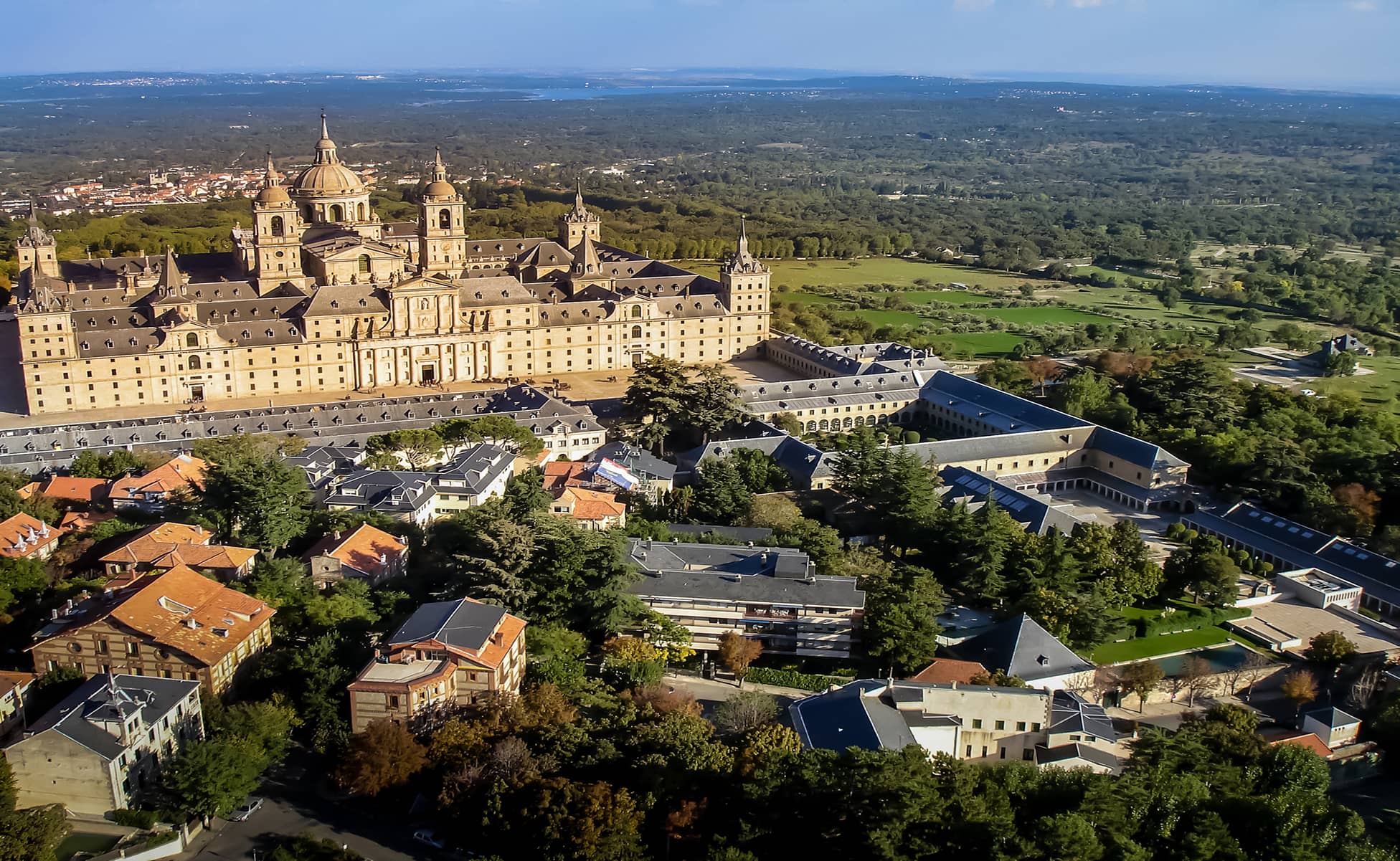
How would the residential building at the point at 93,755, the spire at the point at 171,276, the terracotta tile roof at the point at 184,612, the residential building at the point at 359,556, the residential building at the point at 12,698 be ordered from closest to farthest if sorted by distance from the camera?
the residential building at the point at 93,755
the residential building at the point at 12,698
the terracotta tile roof at the point at 184,612
the residential building at the point at 359,556
the spire at the point at 171,276

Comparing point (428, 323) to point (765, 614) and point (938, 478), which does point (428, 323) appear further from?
point (765, 614)

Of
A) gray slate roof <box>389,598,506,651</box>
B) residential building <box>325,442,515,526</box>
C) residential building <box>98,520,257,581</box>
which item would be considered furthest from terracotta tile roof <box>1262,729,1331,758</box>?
residential building <box>98,520,257,581</box>

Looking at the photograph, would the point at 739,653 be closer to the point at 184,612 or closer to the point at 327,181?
the point at 184,612

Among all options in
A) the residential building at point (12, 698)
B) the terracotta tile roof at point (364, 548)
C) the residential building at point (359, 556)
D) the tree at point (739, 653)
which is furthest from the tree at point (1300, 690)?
the residential building at point (12, 698)

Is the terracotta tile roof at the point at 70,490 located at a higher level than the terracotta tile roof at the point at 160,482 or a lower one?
lower

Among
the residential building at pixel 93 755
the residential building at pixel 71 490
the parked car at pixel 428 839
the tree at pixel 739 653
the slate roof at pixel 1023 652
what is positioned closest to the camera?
the parked car at pixel 428 839

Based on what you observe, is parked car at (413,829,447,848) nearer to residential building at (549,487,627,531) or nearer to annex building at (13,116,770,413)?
residential building at (549,487,627,531)

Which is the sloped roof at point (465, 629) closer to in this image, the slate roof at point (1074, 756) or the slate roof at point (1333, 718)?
the slate roof at point (1074, 756)
